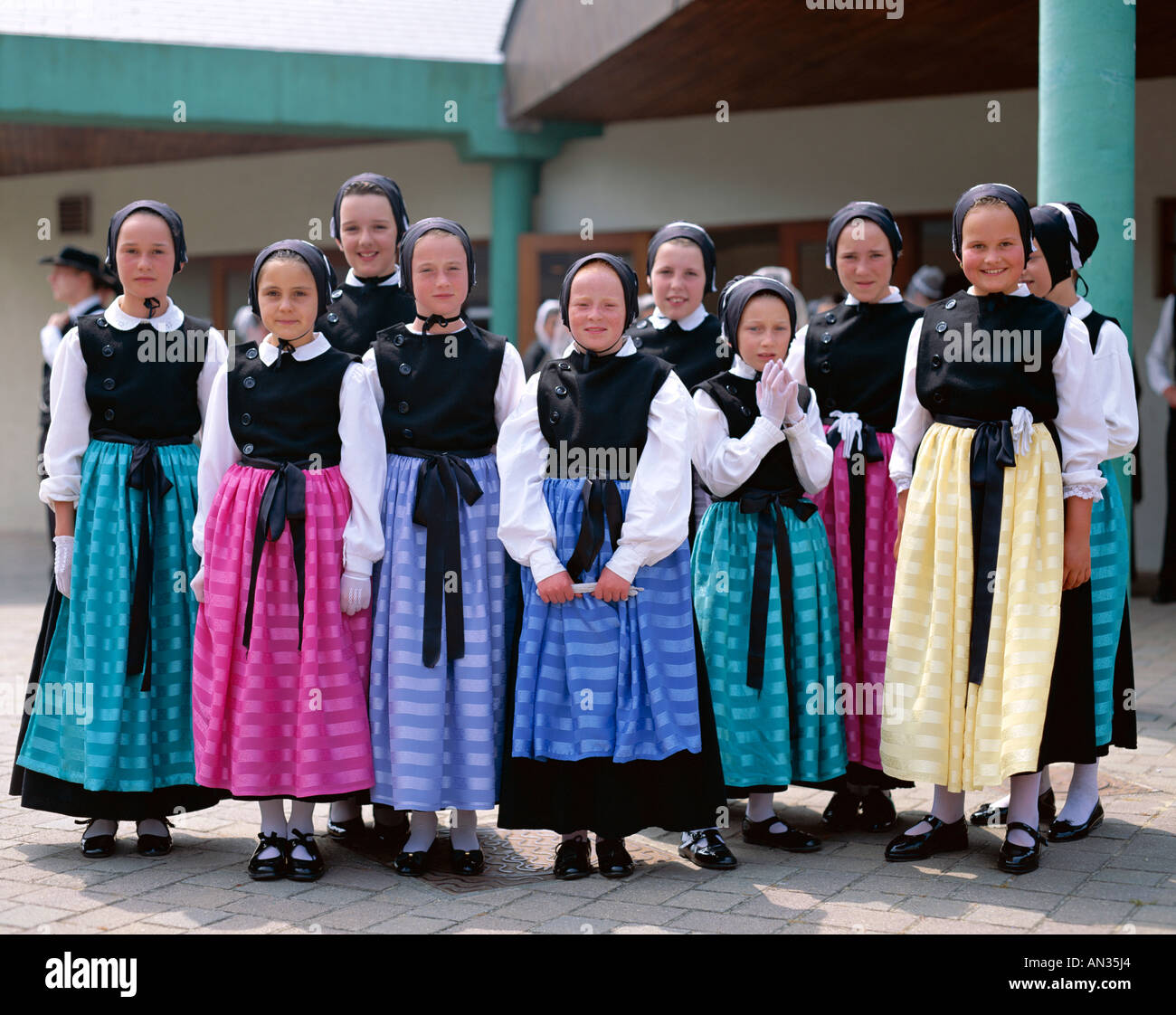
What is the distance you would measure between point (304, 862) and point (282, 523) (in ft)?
3.20

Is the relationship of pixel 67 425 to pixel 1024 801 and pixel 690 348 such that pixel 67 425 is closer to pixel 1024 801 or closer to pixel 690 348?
pixel 690 348

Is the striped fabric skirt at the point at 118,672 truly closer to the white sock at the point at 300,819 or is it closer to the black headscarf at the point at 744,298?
the white sock at the point at 300,819

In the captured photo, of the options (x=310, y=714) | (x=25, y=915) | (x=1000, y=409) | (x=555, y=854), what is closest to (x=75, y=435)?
(x=310, y=714)

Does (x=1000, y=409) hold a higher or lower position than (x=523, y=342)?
lower

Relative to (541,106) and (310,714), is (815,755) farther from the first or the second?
(541,106)

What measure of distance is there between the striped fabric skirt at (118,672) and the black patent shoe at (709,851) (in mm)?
1500

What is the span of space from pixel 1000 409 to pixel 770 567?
83cm

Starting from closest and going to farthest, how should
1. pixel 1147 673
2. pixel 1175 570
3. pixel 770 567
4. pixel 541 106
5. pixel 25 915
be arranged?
pixel 25 915, pixel 770 567, pixel 1147 673, pixel 1175 570, pixel 541 106

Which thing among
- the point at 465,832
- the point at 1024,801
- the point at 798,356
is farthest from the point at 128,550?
the point at 1024,801

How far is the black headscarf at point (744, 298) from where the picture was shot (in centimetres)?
430

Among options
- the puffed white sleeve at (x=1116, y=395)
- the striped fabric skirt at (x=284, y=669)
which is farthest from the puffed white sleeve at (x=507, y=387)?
the puffed white sleeve at (x=1116, y=395)

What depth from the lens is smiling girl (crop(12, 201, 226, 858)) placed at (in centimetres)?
422

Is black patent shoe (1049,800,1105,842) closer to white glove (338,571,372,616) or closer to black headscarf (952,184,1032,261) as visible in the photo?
black headscarf (952,184,1032,261)

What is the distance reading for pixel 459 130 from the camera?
11.0 meters
